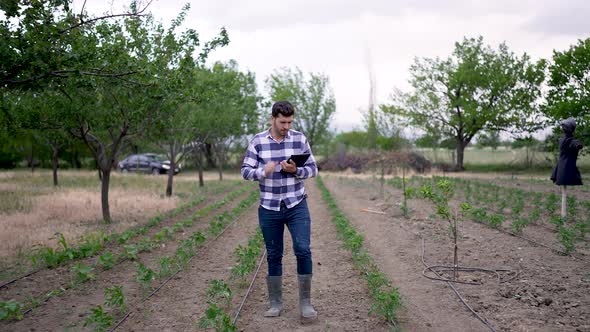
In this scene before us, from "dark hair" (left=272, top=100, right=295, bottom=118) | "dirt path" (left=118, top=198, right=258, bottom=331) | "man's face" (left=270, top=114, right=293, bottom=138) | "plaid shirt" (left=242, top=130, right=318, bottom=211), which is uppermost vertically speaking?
"dark hair" (left=272, top=100, right=295, bottom=118)

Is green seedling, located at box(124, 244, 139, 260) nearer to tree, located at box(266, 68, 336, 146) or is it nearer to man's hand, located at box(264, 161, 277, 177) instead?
man's hand, located at box(264, 161, 277, 177)

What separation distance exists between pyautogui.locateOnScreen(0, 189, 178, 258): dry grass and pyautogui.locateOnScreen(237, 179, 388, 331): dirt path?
407 centimetres

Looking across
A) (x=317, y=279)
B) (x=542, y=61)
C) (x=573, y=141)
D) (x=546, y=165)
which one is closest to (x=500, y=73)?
(x=542, y=61)

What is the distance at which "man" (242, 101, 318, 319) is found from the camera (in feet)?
15.0

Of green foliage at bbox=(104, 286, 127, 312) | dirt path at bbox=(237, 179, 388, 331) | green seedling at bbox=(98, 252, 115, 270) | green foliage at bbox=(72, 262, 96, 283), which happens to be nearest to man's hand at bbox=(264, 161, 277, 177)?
dirt path at bbox=(237, 179, 388, 331)

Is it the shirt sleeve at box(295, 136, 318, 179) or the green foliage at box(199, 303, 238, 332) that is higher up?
the shirt sleeve at box(295, 136, 318, 179)

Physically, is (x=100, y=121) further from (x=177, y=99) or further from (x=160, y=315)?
(x=160, y=315)

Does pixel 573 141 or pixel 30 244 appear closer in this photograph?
pixel 30 244

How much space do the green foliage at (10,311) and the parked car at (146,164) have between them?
1151 inches

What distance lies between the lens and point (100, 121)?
10328 millimetres

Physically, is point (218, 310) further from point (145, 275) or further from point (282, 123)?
point (145, 275)

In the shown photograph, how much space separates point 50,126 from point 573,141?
33.5 ft

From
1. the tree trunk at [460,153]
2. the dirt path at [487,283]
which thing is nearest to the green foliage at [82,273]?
the dirt path at [487,283]

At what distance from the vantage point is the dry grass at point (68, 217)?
360 inches
